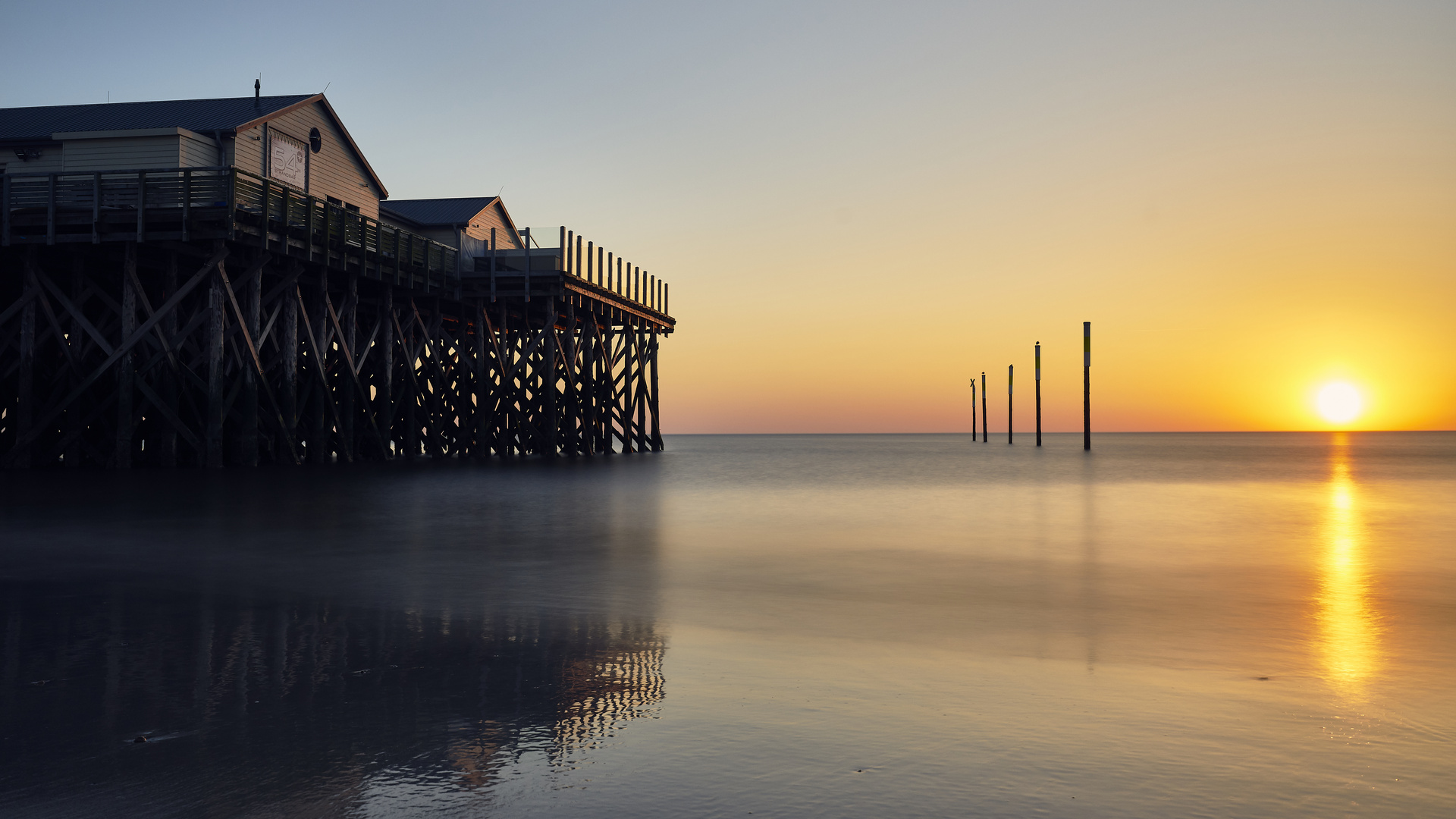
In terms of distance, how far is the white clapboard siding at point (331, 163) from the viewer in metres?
32.2

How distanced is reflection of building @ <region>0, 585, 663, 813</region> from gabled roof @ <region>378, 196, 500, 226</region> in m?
35.9

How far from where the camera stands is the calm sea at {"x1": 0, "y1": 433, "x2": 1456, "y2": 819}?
12.8 ft

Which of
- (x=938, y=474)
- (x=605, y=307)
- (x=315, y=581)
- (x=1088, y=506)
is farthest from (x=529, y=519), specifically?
(x=605, y=307)

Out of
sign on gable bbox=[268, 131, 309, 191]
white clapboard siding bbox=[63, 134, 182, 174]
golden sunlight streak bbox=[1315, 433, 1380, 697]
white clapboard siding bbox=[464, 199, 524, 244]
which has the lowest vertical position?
golden sunlight streak bbox=[1315, 433, 1380, 697]

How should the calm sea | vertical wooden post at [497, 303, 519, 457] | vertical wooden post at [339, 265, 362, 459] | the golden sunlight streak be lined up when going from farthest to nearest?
1. vertical wooden post at [497, 303, 519, 457]
2. vertical wooden post at [339, 265, 362, 459]
3. the golden sunlight streak
4. the calm sea

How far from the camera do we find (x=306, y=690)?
17.5ft

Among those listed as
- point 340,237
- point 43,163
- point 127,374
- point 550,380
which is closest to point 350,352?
point 340,237

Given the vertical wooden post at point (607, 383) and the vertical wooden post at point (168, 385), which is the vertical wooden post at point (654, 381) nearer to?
the vertical wooden post at point (607, 383)

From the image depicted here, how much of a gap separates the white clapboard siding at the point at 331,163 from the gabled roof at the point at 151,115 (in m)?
0.31

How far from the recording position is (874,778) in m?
3.98

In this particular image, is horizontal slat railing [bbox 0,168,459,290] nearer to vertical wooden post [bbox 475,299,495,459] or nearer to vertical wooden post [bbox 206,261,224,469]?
vertical wooden post [bbox 206,261,224,469]

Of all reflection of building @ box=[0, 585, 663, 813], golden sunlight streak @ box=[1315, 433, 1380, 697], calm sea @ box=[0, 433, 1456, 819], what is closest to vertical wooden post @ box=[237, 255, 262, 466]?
calm sea @ box=[0, 433, 1456, 819]

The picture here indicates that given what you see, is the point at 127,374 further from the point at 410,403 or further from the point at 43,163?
the point at 410,403

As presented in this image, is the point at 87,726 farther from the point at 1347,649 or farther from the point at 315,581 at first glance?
the point at 1347,649
